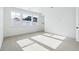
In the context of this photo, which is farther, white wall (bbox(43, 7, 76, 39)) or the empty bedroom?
white wall (bbox(43, 7, 76, 39))

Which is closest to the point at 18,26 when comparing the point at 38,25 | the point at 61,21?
the point at 38,25

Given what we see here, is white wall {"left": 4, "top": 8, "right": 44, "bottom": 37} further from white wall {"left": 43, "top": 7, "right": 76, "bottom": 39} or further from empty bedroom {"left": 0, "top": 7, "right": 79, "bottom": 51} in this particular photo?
white wall {"left": 43, "top": 7, "right": 76, "bottom": 39}

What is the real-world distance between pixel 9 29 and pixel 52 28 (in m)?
3.80

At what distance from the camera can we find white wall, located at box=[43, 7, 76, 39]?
473cm

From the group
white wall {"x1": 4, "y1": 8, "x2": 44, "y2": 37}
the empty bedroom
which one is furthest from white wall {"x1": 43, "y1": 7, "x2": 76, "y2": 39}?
white wall {"x1": 4, "y1": 8, "x2": 44, "y2": 37}

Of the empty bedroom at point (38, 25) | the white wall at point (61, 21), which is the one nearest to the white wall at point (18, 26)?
the empty bedroom at point (38, 25)

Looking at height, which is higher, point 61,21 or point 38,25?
point 61,21

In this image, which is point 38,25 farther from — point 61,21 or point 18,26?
point 61,21

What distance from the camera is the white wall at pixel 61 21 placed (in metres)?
4.73

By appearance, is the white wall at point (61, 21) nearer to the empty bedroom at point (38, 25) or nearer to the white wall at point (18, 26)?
the empty bedroom at point (38, 25)

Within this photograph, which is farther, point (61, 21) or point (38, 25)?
point (38, 25)

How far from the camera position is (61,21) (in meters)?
5.53
